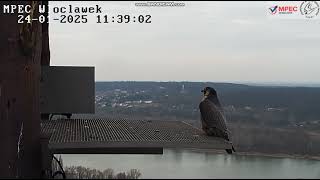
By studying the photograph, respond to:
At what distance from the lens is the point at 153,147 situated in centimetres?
504

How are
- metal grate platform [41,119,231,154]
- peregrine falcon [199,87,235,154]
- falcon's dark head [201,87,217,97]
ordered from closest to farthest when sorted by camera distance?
metal grate platform [41,119,231,154]
peregrine falcon [199,87,235,154]
falcon's dark head [201,87,217,97]

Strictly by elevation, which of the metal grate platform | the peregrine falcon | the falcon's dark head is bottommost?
the metal grate platform

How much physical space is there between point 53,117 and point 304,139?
13.4 metres

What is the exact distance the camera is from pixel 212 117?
6246 mm

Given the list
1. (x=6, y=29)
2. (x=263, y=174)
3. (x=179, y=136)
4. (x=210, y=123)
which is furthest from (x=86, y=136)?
(x=263, y=174)

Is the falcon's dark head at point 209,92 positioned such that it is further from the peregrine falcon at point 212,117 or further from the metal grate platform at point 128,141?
the metal grate platform at point 128,141

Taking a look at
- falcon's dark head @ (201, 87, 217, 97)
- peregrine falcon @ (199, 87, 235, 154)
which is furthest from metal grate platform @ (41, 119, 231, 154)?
falcon's dark head @ (201, 87, 217, 97)

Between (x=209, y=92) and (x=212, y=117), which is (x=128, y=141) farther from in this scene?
(x=209, y=92)

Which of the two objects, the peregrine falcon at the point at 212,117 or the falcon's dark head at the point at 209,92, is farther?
the falcon's dark head at the point at 209,92

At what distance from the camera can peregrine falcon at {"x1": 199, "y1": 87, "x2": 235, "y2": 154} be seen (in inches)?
238

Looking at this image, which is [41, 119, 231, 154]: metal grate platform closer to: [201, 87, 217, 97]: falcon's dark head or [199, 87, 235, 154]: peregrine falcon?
[199, 87, 235, 154]: peregrine falcon

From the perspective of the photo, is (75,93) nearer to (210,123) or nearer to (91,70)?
(91,70)

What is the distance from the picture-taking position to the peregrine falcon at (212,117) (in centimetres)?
605

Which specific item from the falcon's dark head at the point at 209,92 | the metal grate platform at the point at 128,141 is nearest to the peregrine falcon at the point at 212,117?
the falcon's dark head at the point at 209,92
